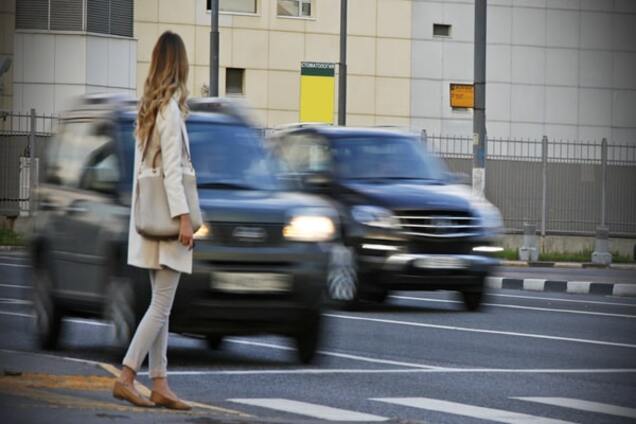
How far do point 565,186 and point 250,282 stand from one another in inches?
1112

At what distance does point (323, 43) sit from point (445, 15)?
4.21 metres

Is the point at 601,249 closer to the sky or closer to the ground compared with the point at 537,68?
closer to the ground

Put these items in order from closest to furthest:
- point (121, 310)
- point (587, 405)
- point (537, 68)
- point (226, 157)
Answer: point (587, 405) → point (121, 310) → point (226, 157) → point (537, 68)

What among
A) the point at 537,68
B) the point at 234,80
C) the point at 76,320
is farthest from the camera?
the point at 537,68

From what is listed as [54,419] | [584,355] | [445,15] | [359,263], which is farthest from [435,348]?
[445,15]

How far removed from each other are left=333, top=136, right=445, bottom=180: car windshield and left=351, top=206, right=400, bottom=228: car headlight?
67 centimetres

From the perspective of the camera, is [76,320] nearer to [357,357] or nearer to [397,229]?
[397,229]

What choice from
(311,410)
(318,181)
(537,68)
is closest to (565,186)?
(537,68)

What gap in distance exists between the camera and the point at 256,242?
1345 cm

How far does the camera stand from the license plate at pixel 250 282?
13.2 m

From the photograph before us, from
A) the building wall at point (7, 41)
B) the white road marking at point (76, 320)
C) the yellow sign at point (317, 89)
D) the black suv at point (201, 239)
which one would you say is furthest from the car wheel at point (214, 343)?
the building wall at point (7, 41)

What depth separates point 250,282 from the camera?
43.7 feet

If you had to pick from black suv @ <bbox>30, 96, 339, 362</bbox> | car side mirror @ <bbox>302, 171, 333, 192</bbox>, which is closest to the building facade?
car side mirror @ <bbox>302, 171, 333, 192</bbox>

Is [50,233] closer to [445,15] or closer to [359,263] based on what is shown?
[359,263]
